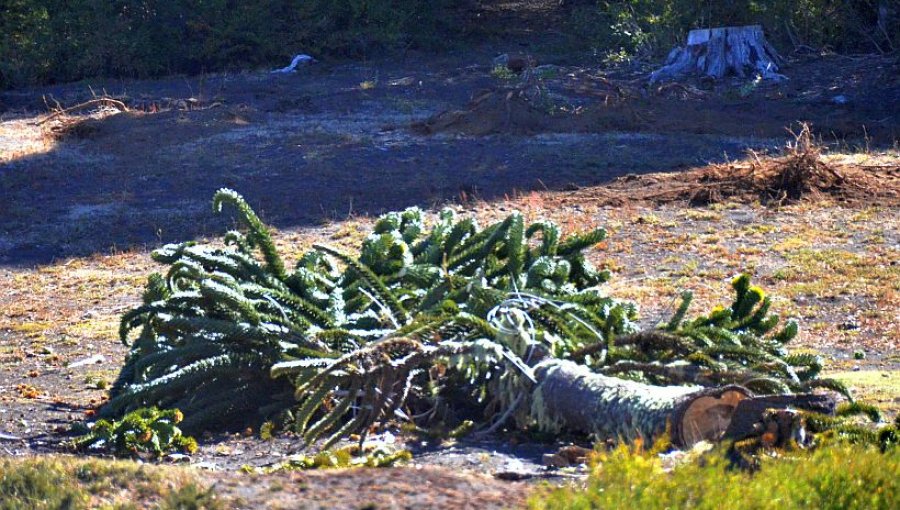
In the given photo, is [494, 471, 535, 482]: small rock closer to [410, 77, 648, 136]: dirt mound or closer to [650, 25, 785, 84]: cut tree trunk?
[410, 77, 648, 136]: dirt mound

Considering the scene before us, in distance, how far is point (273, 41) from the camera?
24.1 metres

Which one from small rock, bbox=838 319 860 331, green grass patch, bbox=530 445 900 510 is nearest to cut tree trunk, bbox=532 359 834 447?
green grass patch, bbox=530 445 900 510

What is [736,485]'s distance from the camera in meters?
3.47

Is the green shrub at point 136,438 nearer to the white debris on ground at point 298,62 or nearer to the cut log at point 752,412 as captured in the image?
the cut log at point 752,412

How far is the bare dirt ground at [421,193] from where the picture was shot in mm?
6676

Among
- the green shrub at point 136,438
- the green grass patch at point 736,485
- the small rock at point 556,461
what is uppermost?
the green grass patch at point 736,485

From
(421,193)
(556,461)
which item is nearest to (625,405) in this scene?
(556,461)

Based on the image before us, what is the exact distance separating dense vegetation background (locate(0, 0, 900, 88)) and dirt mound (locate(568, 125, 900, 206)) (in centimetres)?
822

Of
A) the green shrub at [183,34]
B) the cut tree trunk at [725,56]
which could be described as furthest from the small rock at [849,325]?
the green shrub at [183,34]

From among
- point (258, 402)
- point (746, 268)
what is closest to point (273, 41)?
point (746, 268)

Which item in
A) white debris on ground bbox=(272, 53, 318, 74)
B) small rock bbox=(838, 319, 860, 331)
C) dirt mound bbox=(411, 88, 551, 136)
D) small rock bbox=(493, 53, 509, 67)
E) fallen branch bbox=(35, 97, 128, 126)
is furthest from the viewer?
white debris on ground bbox=(272, 53, 318, 74)

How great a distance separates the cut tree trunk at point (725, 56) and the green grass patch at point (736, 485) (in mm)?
16448

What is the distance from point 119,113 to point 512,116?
545cm

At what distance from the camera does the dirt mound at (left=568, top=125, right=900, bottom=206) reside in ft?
42.4
